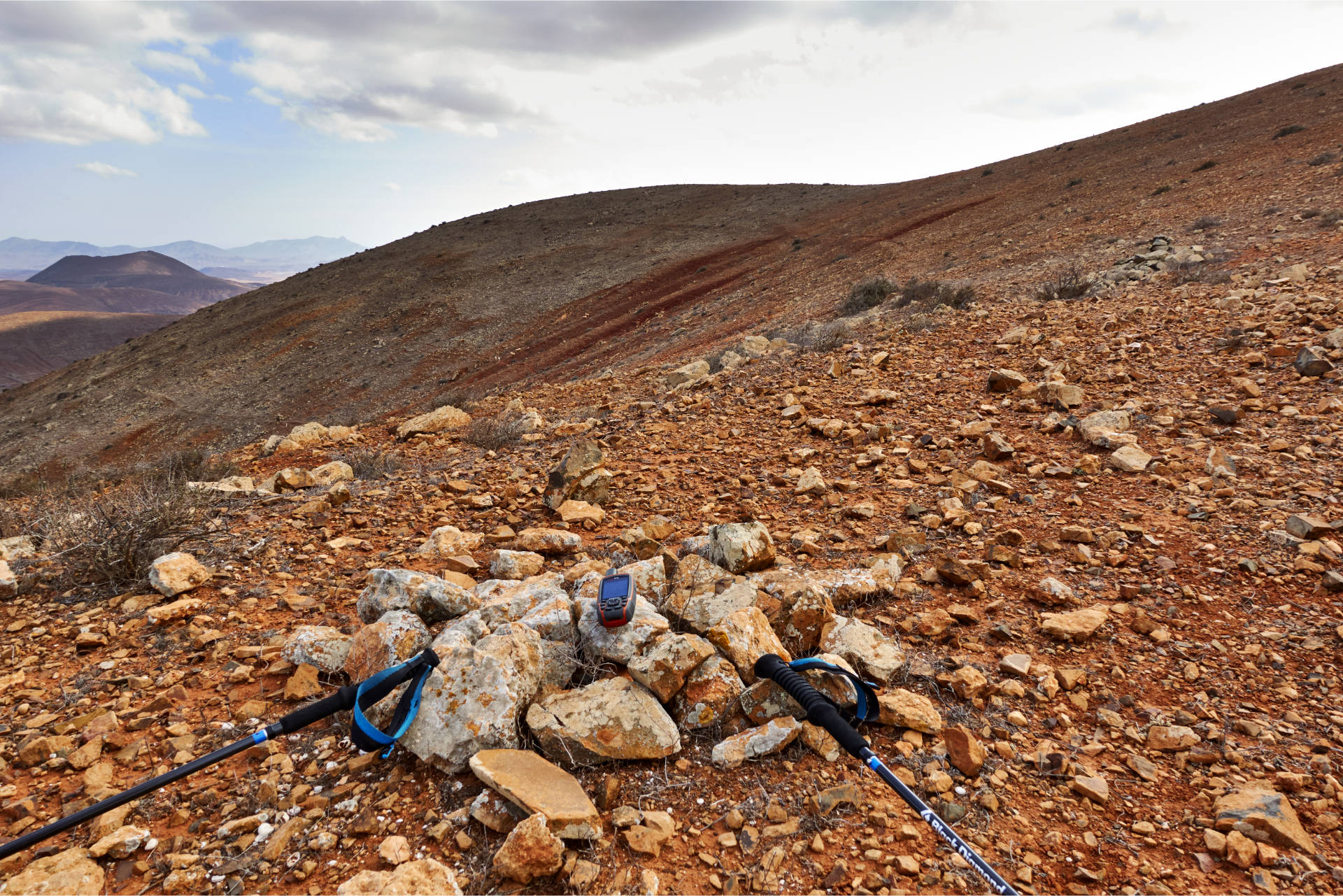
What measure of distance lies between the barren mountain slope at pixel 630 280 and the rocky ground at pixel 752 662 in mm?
6156

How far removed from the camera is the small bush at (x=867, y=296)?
1087cm

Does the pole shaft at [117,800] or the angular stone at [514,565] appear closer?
the pole shaft at [117,800]

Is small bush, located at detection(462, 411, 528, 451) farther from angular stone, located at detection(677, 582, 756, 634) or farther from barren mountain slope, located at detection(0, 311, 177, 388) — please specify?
barren mountain slope, located at detection(0, 311, 177, 388)

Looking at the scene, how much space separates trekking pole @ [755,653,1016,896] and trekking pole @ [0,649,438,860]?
137cm

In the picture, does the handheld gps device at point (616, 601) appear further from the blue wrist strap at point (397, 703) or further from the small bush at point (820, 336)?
the small bush at point (820, 336)

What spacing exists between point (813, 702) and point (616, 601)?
902 mm

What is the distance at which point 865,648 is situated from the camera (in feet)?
8.77

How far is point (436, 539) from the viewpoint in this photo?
12.7ft

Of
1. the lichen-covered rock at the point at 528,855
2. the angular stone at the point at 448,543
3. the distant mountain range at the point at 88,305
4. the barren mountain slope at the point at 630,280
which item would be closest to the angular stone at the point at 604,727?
the lichen-covered rock at the point at 528,855

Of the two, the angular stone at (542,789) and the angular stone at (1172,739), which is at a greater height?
the angular stone at (542,789)

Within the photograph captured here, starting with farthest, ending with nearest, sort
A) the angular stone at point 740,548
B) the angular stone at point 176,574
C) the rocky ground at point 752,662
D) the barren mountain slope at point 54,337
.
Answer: the barren mountain slope at point 54,337 → the angular stone at point 740,548 → the angular stone at point 176,574 → the rocky ground at point 752,662

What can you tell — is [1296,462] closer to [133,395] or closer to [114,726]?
[114,726]

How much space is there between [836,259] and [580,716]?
20.9 m

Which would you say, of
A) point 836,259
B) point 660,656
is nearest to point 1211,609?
point 660,656
